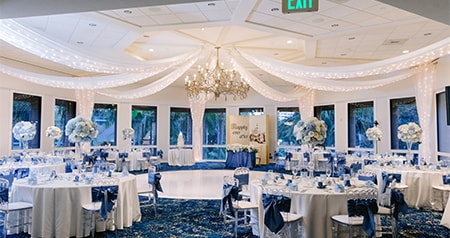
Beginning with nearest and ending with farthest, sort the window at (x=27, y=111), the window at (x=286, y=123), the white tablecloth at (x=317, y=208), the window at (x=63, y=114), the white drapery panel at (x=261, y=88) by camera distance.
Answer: the white tablecloth at (x=317, y=208), the white drapery panel at (x=261, y=88), the window at (x=27, y=111), the window at (x=63, y=114), the window at (x=286, y=123)

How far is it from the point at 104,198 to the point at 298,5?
366 centimetres

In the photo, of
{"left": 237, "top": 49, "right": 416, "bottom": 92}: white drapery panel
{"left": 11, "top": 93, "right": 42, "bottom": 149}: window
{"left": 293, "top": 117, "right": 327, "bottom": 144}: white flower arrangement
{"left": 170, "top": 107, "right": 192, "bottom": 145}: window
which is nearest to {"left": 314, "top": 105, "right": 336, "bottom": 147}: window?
{"left": 237, "top": 49, "right": 416, "bottom": 92}: white drapery panel

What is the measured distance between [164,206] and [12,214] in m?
2.71

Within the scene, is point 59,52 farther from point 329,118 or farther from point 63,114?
point 329,118

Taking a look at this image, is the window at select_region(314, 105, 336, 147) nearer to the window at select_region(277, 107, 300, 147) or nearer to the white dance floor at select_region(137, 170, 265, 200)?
the window at select_region(277, 107, 300, 147)

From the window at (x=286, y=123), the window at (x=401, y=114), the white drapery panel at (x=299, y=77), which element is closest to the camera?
the white drapery panel at (x=299, y=77)

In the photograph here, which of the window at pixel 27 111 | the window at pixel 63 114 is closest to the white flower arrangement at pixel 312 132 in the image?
the window at pixel 27 111

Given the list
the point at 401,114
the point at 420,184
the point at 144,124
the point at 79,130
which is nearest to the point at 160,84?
the point at 79,130

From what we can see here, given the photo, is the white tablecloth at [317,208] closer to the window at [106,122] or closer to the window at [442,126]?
the window at [442,126]

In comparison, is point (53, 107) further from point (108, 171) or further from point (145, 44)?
point (108, 171)

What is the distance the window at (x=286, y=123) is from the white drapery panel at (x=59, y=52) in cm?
962

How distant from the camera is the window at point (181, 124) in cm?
1681

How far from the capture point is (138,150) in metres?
13.7

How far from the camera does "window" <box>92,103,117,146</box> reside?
47.9ft
